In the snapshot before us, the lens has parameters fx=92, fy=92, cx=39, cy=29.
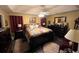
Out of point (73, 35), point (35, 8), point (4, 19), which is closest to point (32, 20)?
point (35, 8)

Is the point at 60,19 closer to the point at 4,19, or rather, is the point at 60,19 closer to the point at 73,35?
the point at 73,35

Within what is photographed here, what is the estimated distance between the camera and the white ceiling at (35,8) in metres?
1.48

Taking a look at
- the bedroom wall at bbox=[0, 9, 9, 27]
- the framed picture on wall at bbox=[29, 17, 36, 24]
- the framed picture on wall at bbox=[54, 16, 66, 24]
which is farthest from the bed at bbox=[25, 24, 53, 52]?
the bedroom wall at bbox=[0, 9, 9, 27]

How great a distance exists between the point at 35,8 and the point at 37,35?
447 millimetres

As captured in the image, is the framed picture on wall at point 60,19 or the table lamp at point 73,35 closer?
the table lamp at point 73,35

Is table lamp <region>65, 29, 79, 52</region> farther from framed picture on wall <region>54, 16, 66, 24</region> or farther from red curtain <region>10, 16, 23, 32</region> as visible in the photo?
red curtain <region>10, 16, 23, 32</region>

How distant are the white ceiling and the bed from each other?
25cm

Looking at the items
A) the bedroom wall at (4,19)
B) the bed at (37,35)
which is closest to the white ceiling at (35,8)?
the bedroom wall at (4,19)

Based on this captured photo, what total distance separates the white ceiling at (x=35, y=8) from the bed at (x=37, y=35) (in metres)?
0.25

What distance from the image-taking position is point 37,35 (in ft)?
5.04

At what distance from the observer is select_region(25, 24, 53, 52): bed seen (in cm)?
152

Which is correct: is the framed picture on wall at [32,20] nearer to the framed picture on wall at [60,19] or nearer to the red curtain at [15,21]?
the red curtain at [15,21]
